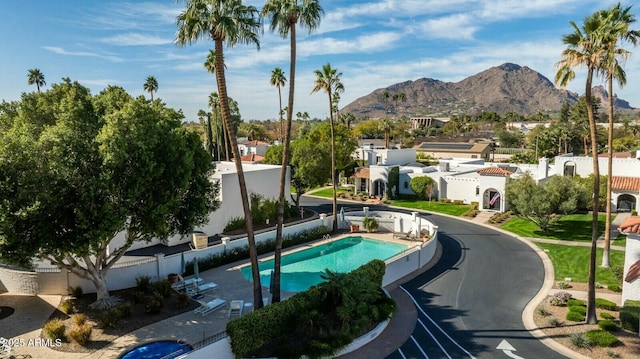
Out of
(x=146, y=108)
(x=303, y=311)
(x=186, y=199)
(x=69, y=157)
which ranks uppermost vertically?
(x=146, y=108)

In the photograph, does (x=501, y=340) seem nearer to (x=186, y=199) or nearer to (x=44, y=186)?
(x=186, y=199)

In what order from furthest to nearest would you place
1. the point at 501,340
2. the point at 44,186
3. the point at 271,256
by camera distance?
the point at 271,256 < the point at 501,340 < the point at 44,186

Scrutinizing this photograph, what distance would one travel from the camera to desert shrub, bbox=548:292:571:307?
19.9 meters

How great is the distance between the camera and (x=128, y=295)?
2042 cm

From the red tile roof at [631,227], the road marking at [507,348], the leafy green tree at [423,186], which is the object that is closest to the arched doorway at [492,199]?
the leafy green tree at [423,186]

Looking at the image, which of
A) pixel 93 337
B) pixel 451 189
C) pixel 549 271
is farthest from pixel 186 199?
pixel 451 189

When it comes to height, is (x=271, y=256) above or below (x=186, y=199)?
below

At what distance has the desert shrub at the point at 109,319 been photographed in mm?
16656

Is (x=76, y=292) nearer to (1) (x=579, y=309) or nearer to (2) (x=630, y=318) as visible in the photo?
(1) (x=579, y=309)

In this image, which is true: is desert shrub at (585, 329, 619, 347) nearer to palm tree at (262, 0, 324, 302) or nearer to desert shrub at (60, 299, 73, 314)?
palm tree at (262, 0, 324, 302)

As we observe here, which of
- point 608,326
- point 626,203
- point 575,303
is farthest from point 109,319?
point 626,203

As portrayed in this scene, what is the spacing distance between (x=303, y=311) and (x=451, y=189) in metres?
37.0

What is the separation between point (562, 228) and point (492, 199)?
9.18 metres

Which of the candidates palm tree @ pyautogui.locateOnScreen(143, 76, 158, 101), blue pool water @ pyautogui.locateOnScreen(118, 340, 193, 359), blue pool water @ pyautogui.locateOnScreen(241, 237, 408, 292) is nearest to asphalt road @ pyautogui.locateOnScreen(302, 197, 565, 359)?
blue pool water @ pyautogui.locateOnScreen(241, 237, 408, 292)
